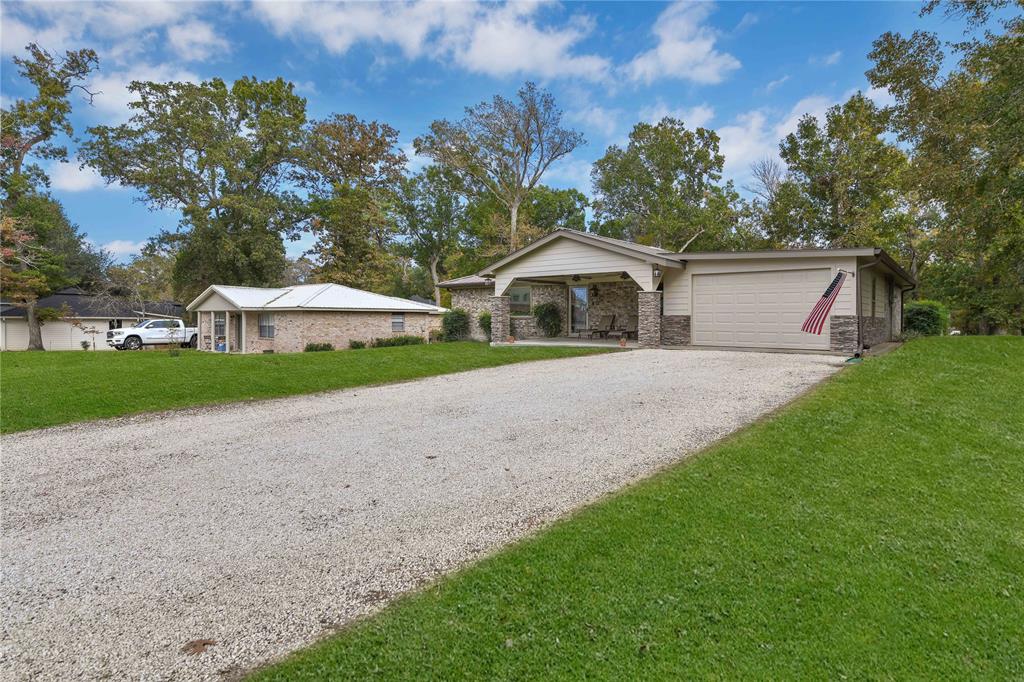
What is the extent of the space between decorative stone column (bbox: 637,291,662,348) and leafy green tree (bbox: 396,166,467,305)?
26.2 metres

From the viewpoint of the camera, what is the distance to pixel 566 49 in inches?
632

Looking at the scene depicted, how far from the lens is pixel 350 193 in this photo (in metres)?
33.2

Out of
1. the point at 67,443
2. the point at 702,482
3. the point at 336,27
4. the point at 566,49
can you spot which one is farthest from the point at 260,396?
the point at 566,49

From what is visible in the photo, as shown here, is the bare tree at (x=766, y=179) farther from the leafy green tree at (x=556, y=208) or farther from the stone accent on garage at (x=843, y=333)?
the stone accent on garage at (x=843, y=333)

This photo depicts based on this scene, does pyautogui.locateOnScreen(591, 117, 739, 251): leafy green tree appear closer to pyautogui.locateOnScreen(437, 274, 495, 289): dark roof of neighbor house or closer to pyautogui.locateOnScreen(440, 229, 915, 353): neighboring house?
pyautogui.locateOnScreen(440, 229, 915, 353): neighboring house

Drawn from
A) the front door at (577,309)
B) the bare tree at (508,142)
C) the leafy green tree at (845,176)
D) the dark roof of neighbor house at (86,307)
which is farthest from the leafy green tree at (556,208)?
the dark roof of neighbor house at (86,307)

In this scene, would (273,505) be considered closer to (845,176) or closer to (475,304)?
(475,304)

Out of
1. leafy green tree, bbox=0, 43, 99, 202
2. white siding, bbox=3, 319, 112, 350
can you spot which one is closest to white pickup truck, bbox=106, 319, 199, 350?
white siding, bbox=3, 319, 112, 350

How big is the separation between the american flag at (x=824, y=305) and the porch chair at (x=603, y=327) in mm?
6884

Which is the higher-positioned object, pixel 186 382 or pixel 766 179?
pixel 766 179

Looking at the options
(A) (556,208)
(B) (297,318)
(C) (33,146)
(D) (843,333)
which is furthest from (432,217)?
(D) (843,333)

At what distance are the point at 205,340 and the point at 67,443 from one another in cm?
2177

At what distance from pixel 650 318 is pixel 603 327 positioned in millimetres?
4307

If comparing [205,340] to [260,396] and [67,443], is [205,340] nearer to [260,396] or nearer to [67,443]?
[260,396]
